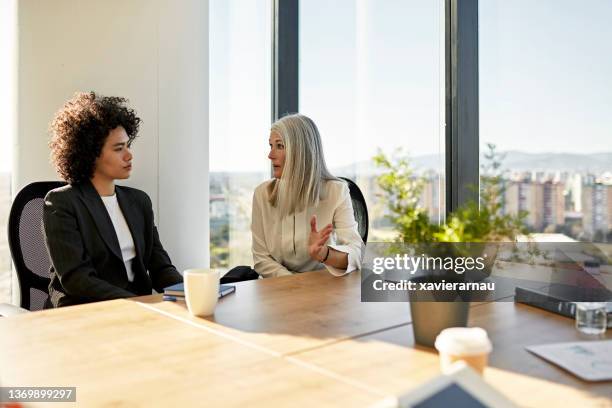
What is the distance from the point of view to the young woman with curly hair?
209 cm

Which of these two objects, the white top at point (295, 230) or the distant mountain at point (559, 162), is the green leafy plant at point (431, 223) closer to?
the white top at point (295, 230)

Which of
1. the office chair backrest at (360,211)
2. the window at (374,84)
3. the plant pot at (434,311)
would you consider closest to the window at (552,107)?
the window at (374,84)

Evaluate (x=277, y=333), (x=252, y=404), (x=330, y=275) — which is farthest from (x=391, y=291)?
(x=252, y=404)

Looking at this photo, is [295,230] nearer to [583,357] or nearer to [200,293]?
[200,293]

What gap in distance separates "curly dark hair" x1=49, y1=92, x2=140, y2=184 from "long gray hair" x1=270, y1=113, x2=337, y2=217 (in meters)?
0.77

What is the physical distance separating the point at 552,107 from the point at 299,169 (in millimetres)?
1372

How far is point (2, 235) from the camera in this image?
2.77 metres

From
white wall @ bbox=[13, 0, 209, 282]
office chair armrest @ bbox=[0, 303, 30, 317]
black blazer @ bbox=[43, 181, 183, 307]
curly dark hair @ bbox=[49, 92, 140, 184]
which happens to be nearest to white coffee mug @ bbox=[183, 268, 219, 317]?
office chair armrest @ bbox=[0, 303, 30, 317]

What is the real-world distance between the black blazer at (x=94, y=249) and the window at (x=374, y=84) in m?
1.23

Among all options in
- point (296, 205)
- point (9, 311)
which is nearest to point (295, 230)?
point (296, 205)

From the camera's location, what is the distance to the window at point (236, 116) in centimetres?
356

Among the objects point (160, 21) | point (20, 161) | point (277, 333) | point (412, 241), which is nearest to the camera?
point (412, 241)

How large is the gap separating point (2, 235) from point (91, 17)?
1.20 m

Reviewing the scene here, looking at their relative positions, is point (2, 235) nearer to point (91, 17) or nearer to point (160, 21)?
point (91, 17)
